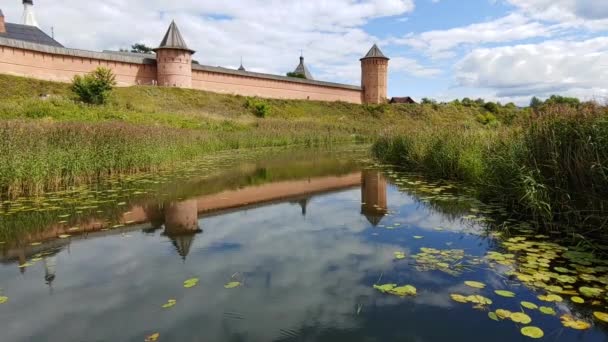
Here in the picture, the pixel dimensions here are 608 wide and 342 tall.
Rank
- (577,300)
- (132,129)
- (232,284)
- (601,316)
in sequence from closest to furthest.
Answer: (601,316), (577,300), (232,284), (132,129)

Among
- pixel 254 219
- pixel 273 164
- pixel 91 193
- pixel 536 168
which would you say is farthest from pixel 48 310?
pixel 273 164

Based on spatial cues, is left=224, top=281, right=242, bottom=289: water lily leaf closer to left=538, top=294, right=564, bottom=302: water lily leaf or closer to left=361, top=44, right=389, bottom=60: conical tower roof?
left=538, top=294, right=564, bottom=302: water lily leaf

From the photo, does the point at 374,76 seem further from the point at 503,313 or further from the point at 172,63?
the point at 503,313

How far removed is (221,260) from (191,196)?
3596mm

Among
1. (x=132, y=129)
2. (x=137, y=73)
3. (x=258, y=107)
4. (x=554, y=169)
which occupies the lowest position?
(x=554, y=169)

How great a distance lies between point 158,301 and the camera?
3.19m

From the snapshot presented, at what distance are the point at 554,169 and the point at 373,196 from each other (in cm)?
325

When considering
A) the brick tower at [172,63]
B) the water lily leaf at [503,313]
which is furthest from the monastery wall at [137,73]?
the water lily leaf at [503,313]

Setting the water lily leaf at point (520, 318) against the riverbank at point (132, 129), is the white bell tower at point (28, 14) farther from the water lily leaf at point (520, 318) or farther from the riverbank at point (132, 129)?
the water lily leaf at point (520, 318)

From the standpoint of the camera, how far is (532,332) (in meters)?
2.58

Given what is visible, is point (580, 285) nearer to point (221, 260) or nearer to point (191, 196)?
point (221, 260)

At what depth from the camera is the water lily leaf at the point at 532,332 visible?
2.55m

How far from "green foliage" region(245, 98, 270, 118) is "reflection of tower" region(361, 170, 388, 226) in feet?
84.6

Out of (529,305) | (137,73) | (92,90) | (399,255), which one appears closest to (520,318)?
(529,305)
